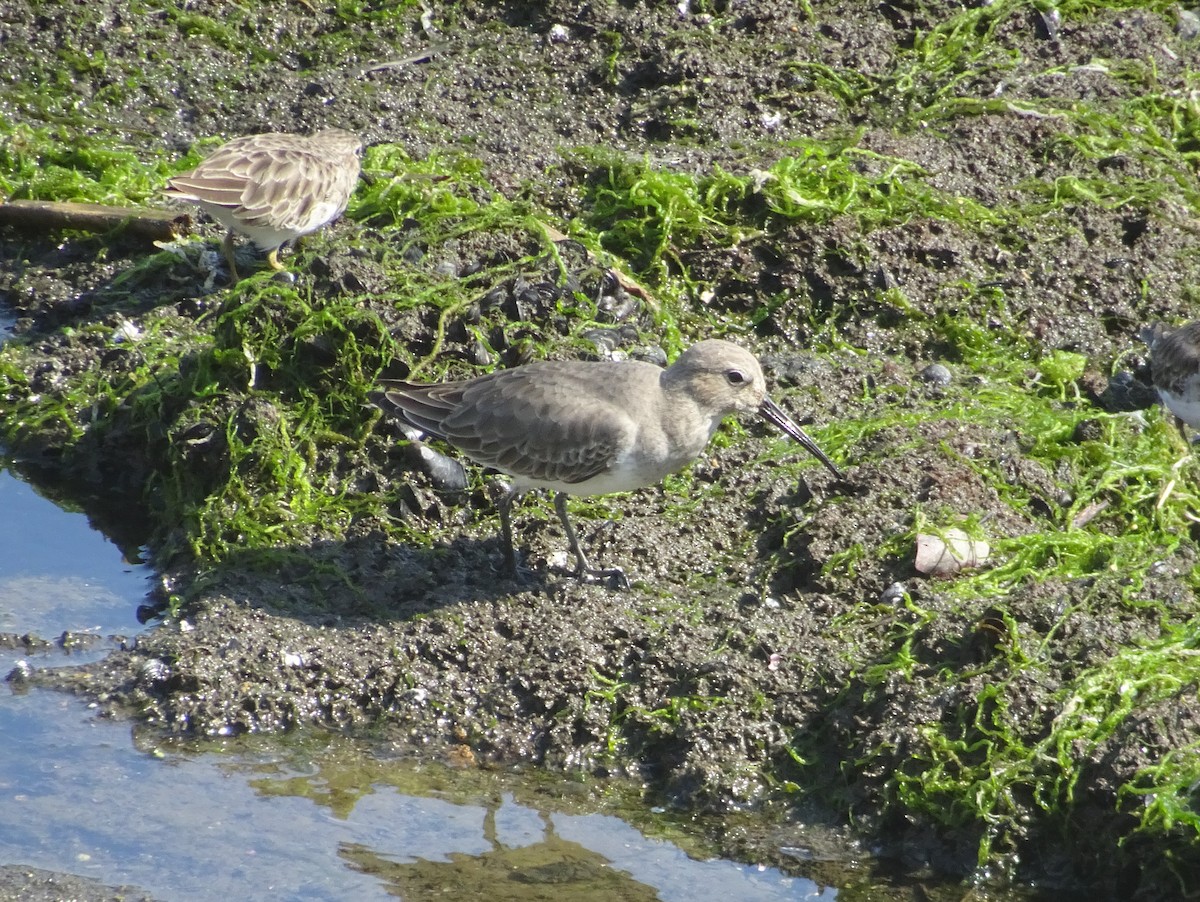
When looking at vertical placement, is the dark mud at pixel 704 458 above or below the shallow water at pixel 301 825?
above

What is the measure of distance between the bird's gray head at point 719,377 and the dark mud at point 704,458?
0.53 metres

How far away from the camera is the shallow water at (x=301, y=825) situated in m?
5.16

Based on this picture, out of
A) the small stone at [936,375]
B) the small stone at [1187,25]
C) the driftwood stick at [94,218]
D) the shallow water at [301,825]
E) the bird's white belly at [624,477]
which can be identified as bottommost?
the shallow water at [301,825]

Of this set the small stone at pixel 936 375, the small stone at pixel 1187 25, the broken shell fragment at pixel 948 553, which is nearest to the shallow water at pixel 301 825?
the broken shell fragment at pixel 948 553

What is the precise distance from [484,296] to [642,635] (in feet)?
7.44

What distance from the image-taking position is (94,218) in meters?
8.95

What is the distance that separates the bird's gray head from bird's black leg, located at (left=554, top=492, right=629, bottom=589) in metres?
0.74

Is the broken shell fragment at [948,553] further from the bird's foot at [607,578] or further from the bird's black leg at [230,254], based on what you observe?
the bird's black leg at [230,254]

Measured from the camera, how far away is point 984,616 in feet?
19.6

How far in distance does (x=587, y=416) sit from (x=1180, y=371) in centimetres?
320

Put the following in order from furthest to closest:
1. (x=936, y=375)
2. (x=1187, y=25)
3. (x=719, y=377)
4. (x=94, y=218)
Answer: (x=1187, y=25) → (x=94, y=218) → (x=936, y=375) → (x=719, y=377)

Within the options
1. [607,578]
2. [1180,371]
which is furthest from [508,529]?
[1180,371]

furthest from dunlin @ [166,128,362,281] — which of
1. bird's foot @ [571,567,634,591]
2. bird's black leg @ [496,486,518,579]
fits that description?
bird's foot @ [571,567,634,591]

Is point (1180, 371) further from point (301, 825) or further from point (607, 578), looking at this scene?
point (301, 825)
